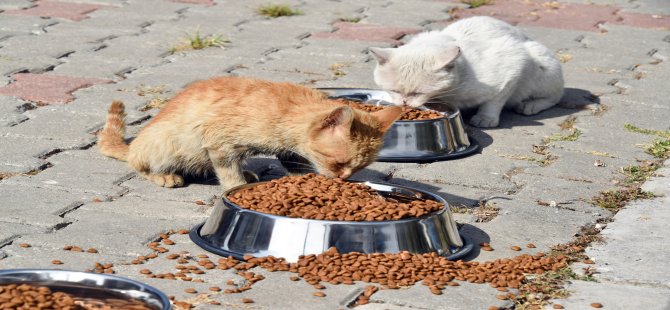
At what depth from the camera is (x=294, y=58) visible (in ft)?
26.9

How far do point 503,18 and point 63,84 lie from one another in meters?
4.76

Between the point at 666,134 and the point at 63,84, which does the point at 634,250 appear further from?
the point at 63,84

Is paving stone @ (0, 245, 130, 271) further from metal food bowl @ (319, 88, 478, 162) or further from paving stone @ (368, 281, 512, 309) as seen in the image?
metal food bowl @ (319, 88, 478, 162)

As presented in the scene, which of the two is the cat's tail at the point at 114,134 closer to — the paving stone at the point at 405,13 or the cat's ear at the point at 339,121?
the cat's ear at the point at 339,121

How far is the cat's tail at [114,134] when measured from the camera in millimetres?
5652

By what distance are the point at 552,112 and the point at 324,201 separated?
3305 mm

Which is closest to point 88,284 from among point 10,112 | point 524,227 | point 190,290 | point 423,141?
point 190,290

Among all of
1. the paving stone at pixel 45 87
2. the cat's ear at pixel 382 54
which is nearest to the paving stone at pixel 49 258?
the paving stone at pixel 45 87

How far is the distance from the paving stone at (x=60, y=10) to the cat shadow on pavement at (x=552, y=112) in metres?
3.96

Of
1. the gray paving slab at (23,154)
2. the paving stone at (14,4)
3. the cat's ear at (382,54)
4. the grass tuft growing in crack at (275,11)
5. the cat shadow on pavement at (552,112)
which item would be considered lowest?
the cat shadow on pavement at (552,112)

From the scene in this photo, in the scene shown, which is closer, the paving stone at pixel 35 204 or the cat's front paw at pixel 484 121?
the paving stone at pixel 35 204

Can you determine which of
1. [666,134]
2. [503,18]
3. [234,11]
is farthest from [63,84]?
[503,18]

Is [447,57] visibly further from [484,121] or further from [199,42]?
[199,42]

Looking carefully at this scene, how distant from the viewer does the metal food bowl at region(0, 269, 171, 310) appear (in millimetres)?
3355
